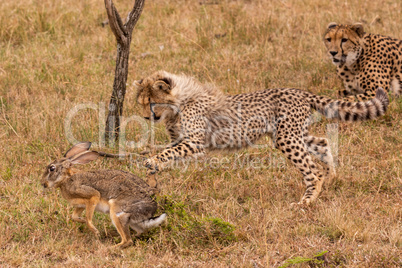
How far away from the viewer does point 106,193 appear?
5.31 metres

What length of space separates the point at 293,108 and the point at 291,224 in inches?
58.8

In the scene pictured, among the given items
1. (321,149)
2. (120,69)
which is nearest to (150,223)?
(321,149)

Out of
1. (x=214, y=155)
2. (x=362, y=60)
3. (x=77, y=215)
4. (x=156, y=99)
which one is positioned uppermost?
(x=362, y=60)

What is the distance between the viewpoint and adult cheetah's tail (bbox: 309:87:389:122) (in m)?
6.25

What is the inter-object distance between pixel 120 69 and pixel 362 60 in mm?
3458

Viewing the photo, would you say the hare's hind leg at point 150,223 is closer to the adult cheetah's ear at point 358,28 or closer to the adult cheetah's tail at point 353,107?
the adult cheetah's tail at point 353,107

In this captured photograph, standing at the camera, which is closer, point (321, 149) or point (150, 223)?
point (150, 223)

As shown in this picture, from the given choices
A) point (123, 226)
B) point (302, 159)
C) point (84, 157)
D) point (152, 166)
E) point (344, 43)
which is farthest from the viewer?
point (344, 43)

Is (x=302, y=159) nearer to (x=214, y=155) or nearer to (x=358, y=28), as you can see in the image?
(x=214, y=155)

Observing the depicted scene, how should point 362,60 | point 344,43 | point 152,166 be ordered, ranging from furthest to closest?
point 362,60 < point 344,43 < point 152,166

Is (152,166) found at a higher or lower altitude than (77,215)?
higher

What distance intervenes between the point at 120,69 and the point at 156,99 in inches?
33.6

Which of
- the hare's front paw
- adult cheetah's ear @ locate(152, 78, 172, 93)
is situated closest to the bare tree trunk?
adult cheetah's ear @ locate(152, 78, 172, 93)

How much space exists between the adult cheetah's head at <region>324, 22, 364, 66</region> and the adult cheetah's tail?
167cm
